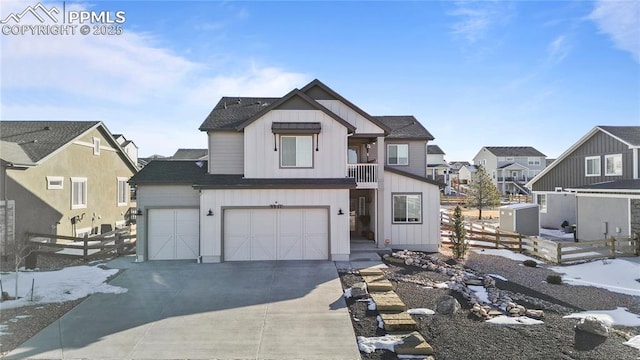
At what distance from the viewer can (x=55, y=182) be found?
16.6 m

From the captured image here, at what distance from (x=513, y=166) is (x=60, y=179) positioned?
5842cm

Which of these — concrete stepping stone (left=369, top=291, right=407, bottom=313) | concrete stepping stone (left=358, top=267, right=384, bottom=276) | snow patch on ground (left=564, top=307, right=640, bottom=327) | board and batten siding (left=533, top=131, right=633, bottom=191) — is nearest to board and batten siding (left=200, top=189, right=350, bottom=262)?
concrete stepping stone (left=358, top=267, right=384, bottom=276)

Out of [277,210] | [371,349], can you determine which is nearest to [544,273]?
[371,349]

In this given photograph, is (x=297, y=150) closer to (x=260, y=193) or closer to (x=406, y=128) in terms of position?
(x=260, y=193)

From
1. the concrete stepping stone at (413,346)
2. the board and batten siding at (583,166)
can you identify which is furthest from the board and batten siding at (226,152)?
the board and batten siding at (583,166)

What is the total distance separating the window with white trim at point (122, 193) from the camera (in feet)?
72.7

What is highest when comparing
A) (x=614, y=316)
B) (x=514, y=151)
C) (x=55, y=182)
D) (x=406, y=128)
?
(x=514, y=151)

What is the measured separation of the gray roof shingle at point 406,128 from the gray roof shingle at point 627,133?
444 inches

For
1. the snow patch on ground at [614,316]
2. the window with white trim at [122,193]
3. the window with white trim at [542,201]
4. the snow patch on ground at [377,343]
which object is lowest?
the snow patch on ground at [614,316]

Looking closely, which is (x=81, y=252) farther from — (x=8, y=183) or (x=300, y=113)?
(x=300, y=113)

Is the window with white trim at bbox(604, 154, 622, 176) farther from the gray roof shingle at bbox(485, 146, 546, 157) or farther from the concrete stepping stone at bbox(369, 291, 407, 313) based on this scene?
the gray roof shingle at bbox(485, 146, 546, 157)

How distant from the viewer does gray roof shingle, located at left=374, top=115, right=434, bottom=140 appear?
17.4 meters

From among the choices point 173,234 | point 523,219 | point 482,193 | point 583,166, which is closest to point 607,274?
point 523,219

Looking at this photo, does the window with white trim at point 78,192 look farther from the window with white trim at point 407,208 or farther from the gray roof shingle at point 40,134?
the window with white trim at point 407,208
